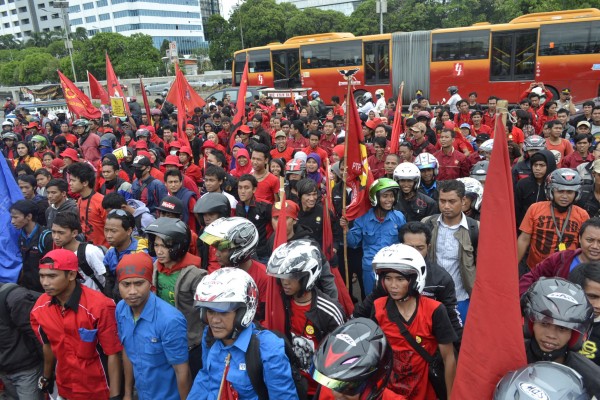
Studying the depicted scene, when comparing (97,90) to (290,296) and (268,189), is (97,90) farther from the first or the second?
(290,296)

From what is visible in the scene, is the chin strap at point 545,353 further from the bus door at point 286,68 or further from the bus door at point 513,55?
the bus door at point 286,68

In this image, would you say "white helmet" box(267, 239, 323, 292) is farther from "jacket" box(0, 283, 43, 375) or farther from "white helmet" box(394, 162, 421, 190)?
"white helmet" box(394, 162, 421, 190)

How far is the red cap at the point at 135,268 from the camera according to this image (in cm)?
305

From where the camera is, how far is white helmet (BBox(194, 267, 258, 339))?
8.52 ft

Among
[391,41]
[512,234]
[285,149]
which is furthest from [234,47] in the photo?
[512,234]

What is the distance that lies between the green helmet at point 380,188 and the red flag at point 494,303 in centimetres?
235

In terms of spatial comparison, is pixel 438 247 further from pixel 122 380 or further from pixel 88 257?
pixel 88 257

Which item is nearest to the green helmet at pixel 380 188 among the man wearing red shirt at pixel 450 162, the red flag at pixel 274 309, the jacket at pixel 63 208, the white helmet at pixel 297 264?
the white helmet at pixel 297 264

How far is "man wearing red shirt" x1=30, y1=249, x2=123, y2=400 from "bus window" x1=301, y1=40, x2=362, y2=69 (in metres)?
20.2

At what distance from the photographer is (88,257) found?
386cm

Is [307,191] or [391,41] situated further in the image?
[391,41]

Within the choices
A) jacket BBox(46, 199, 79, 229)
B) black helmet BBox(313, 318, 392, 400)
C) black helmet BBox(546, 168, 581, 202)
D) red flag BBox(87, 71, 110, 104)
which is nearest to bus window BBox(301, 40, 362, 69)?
red flag BBox(87, 71, 110, 104)

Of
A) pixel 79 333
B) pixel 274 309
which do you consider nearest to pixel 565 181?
pixel 274 309

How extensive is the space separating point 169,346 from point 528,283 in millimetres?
2646
